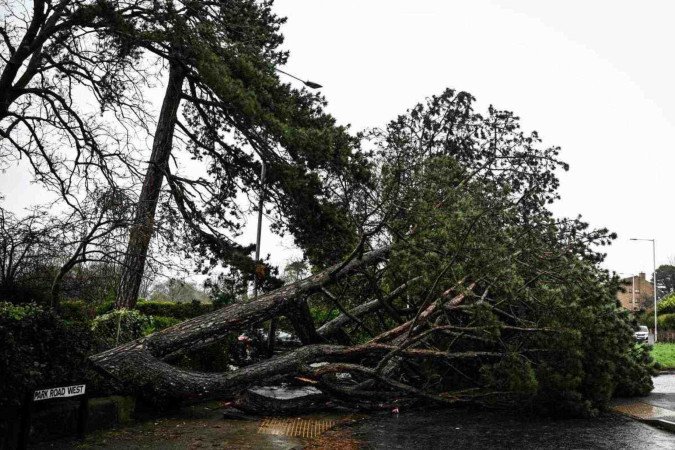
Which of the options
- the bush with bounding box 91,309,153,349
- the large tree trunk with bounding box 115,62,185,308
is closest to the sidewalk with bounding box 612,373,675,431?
the bush with bounding box 91,309,153,349

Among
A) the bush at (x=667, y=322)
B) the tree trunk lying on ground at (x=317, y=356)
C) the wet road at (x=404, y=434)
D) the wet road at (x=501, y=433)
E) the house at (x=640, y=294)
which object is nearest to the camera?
the wet road at (x=404, y=434)

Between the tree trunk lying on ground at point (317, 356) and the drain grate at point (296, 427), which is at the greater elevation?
the tree trunk lying on ground at point (317, 356)

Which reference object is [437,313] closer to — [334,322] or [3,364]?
[334,322]

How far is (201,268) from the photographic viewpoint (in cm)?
1257

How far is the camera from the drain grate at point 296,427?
685 centimetres

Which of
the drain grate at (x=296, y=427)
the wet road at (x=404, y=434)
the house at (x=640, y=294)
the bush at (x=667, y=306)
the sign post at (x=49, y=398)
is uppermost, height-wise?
the house at (x=640, y=294)

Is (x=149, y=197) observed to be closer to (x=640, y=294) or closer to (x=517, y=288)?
(x=517, y=288)

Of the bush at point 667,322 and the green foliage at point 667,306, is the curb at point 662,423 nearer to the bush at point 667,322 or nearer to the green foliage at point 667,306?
the bush at point 667,322

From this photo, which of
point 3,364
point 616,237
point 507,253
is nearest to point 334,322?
point 507,253

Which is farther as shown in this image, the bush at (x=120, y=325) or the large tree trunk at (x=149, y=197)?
the large tree trunk at (x=149, y=197)

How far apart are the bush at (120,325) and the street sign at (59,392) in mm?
3817

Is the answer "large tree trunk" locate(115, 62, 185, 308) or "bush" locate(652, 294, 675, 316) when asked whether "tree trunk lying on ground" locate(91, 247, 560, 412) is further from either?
"bush" locate(652, 294, 675, 316)

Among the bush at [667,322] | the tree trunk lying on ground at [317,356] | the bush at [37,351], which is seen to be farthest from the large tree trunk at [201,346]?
the bush at [667,322]

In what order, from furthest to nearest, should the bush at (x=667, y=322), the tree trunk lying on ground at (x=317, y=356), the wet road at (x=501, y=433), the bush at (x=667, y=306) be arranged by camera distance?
the bush at (x=667, y=306) < the bush at (x=667, y=322) < the tree trunk lying on ground at (x=317, y=356) < the wet road at (x=501, y=433)
